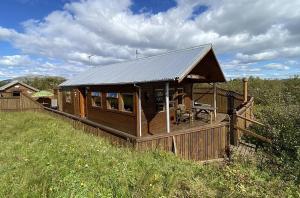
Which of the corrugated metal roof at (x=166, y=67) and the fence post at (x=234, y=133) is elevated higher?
the corrugated metal roof at (x=166, y=67)

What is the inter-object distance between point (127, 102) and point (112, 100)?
1.52 metres

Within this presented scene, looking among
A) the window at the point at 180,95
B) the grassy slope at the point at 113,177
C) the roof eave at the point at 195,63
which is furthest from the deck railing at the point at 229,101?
the grassy slope at the point at 113,177

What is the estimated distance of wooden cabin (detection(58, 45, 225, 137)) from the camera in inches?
429

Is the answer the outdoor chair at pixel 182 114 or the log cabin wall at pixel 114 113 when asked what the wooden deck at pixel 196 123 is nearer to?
the outdoor chair at pixel 182 114

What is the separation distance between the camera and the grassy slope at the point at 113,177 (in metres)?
A: 5.05

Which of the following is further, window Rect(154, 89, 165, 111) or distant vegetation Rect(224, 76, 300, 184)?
window Rect(154, 89, 165, 111)

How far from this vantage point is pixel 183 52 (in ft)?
41.2

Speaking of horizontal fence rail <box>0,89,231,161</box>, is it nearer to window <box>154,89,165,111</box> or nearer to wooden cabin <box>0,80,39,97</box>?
window <box>154,89,165,111</box>

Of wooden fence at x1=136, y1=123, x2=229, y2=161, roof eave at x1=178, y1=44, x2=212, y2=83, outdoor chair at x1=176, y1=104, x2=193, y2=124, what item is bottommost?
wooden fence at x1=136, y1=123, x2=229, y2=161

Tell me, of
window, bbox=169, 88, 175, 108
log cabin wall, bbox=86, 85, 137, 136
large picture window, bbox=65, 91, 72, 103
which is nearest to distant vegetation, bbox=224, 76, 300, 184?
window, bbox=169, 88, 175, 108

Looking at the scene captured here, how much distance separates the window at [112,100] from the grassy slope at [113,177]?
522 cm

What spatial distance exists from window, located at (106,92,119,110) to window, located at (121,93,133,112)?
60 cm

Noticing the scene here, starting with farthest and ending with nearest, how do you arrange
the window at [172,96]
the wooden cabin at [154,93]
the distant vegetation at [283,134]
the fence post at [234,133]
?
the window at [172,96] < the wooden cabin at [154,93] < the fence post at [234,133] < the distant vegetation at [283,134]

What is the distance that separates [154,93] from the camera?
491 inches
